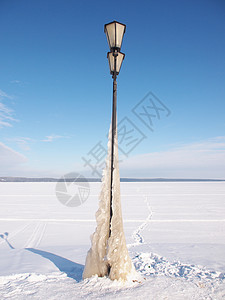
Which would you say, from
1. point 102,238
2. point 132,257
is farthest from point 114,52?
point 132,257

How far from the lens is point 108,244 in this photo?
310 cm

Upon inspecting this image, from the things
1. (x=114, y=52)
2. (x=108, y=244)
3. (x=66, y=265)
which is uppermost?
(x=114, y=52)

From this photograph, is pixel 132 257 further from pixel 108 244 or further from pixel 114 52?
pixel 114 52

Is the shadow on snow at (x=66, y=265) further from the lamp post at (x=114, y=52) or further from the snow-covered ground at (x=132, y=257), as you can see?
the lamp post at (x=114, y=52)

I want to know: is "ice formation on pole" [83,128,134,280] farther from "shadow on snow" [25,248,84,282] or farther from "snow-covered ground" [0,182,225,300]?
"shadow on snow" [25,248,84,282]

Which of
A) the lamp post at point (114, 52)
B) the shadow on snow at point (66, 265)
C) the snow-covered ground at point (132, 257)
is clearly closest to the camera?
the snow-covered ground at point (132, 257)

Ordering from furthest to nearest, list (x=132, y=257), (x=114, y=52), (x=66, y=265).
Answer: (x=132, y=257)
(x=66, y=265)
(x=114, y=52)

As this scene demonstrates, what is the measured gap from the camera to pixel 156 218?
8.97 metres

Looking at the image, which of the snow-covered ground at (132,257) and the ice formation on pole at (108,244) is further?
the ice formation on pole at (108,244)

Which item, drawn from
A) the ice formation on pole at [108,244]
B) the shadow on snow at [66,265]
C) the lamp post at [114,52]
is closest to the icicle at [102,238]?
the ice formation on pole at [108,244]

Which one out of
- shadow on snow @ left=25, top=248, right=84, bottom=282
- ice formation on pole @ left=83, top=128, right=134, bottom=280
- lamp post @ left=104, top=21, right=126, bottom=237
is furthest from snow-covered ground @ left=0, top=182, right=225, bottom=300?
lamp post @ left=104, top=21, right=126, bottom=237

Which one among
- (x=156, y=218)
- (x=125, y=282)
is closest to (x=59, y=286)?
(x=125, y=282)

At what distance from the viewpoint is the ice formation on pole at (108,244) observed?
3.03m

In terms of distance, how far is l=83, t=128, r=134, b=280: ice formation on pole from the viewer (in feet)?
9.93
